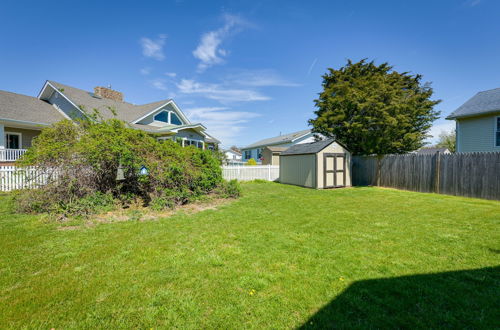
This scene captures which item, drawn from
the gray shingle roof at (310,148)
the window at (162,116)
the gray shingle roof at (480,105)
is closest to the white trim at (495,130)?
the gray shingle roof at (480,105)

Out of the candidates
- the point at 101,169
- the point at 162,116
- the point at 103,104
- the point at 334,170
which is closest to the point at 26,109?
the point at 103,104

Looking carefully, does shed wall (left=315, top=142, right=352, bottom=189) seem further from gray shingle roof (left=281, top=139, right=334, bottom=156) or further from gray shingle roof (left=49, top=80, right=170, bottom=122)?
gray shingle roof (left=49, top=80, right=170, bottom=122)

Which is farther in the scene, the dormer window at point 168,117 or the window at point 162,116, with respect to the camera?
the dormer window at point 168,117

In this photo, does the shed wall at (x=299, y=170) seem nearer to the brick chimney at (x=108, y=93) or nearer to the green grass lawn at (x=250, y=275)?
the green grass lawn at (x=250, y=275)

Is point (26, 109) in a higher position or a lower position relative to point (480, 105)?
higher

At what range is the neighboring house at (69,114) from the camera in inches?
515

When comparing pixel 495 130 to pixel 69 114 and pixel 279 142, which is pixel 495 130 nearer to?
pixel 279 142

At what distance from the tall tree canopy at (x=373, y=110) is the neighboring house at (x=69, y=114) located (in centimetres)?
1048

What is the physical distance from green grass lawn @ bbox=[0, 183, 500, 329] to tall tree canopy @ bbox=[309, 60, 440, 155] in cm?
798

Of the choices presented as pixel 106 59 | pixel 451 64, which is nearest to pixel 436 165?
pixel 451 64

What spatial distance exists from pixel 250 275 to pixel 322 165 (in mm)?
9952

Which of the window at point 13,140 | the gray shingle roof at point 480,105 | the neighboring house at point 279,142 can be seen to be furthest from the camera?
the neighboring house at point 279,142

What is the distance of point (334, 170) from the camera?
12.0m

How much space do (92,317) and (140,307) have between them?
41 cm
